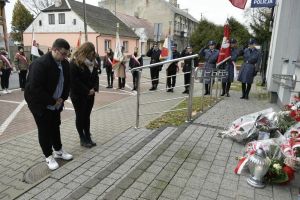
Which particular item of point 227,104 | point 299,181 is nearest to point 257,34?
point 227,104

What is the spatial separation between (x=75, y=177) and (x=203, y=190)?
63.9 inches

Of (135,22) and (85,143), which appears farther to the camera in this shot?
(135,22)

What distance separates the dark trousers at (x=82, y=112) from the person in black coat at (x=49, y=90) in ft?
1.55

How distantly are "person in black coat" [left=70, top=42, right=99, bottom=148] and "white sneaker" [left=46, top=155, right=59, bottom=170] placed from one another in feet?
2.80

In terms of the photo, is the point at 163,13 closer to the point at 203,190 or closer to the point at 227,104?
the point at 227,104

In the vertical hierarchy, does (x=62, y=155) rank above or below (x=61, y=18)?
below

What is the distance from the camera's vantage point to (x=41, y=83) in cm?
359

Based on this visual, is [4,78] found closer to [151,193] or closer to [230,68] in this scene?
[230,68]

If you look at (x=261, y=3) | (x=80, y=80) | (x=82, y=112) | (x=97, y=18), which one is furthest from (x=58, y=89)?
(x=97, y=18)

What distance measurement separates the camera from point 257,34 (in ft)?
70.4

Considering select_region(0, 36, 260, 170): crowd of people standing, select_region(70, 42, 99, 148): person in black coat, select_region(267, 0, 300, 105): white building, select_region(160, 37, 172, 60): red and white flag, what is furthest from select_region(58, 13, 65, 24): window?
select_region(70, 42, 99, 148): person in black coat

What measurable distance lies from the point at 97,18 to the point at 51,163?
1318 inches

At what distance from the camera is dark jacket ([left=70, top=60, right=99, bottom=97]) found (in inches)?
171

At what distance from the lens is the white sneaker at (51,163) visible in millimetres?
3863
